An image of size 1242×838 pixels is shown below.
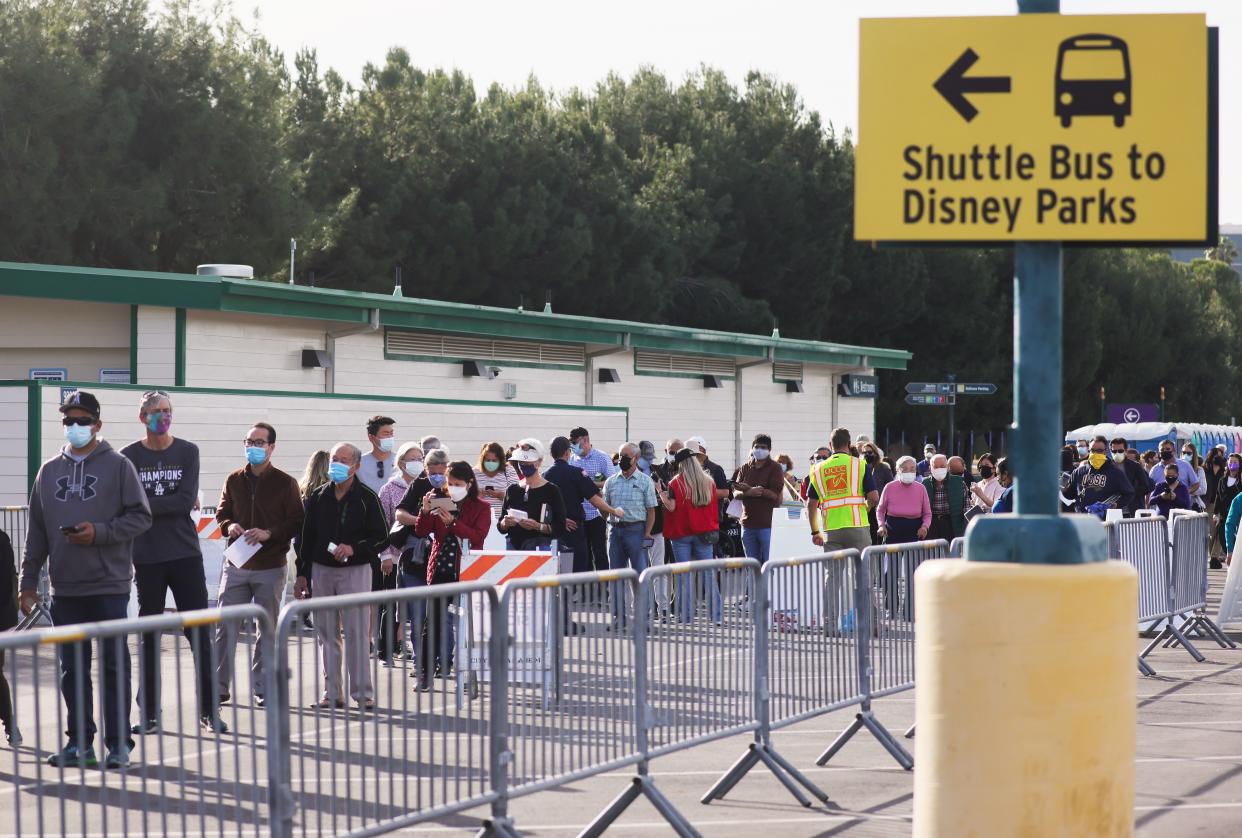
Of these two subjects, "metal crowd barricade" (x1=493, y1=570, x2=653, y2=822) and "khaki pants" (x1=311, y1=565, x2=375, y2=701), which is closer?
"khaki pants" (x1=311, y1=565, x2=375, y2=701)

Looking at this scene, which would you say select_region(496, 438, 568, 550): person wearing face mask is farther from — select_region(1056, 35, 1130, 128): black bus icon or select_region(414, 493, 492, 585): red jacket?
select_region(1056, 35, 1130, 128): black bus icon

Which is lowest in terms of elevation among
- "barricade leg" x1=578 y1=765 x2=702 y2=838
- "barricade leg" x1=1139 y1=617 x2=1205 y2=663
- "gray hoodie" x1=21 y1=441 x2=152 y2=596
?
"barricade leg" x1=1139 y1=617 x2=1205 y2=663

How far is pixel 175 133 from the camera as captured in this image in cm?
4791

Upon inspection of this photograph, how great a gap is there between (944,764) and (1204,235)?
1792 millimetres

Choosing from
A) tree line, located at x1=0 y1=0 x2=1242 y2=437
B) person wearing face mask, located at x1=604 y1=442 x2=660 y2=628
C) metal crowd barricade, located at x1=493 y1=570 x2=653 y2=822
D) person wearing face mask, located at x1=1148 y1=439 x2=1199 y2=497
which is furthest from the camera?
tree line, located at x1=0 y1=0 x2=1242 y2=437

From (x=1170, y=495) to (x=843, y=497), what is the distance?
11.0 meters

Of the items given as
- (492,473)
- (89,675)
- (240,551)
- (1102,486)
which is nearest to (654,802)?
(89,675)

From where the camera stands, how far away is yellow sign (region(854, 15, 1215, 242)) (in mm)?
5852

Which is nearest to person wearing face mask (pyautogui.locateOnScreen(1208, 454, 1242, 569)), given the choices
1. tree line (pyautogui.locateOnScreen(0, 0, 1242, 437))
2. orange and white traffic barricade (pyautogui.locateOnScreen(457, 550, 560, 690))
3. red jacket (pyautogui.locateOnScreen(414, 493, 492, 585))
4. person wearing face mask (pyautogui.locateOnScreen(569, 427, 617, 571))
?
person wearing face mask (pyautogui.locateOnScreen(569, 427, 617, 571))

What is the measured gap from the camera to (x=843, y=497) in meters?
17.1

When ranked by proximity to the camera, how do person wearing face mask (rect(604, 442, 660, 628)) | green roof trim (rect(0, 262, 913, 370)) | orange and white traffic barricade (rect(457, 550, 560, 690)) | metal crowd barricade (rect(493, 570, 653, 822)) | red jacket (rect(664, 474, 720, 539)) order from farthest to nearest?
green roof trim (rect(0, 262, 913, 370))
red jacket (rect(664, 474, 720, 539))
person wearing face mask (rect(604, 442, 660, 628))
metal crowd barricade (rect(493, 570, 653, 822))
orange and white traffic barricade (rect(457, 550, 560, 690))

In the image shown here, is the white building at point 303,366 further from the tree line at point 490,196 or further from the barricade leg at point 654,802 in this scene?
the tree line at point 490,196

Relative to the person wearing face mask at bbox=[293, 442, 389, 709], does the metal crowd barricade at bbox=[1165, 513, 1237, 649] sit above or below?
below

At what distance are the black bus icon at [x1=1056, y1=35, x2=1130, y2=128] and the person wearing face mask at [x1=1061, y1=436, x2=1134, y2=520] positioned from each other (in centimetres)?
1416
